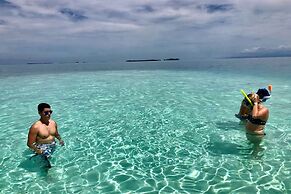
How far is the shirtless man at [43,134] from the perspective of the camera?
Answer: 6531 millimetres

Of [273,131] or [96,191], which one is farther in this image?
[273,131]

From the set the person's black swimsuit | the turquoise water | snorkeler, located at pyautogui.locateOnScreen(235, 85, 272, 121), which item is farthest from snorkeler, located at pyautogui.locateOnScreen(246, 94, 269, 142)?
the turquoise water

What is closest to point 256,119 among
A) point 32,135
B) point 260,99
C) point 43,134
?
point 260,99

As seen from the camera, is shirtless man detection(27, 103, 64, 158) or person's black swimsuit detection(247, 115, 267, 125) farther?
person's black swimsuit detection(247, 115, 267, 125)

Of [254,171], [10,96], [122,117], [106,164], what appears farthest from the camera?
[10,96]

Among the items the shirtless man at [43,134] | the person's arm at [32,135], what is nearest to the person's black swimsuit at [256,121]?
the shirtless man at [43,134]

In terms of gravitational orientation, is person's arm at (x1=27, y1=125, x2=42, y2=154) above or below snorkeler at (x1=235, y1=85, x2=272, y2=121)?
below

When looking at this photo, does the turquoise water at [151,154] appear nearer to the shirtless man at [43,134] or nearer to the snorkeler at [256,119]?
the snorkeler at [256,119]

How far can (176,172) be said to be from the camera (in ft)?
21.9

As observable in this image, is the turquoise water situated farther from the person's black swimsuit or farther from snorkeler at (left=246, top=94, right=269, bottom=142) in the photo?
the person's black swimsuit

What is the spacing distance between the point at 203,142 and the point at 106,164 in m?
3.44

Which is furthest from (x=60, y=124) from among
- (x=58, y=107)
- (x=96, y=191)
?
(x=96, y=191)

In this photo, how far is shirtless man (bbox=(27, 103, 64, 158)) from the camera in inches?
257

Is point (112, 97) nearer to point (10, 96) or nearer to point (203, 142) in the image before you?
point (10, 96)
